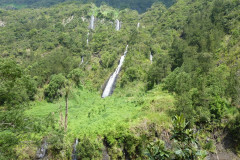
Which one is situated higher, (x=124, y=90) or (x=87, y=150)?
A: (x=124, y=90)

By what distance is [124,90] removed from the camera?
49.1m

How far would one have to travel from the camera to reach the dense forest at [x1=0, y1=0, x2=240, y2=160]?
14148mm

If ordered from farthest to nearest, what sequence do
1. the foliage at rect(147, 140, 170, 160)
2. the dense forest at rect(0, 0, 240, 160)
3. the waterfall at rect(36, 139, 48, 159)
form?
the waterfall at rect(36, 139, 48, 159), the dense forest at rect(0, 0, 240, 160), the foliage at rect(147, 140, 170, 160)

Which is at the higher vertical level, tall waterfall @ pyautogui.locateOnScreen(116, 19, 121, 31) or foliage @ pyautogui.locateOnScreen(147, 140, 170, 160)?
tall waterfall @ pyautogui.locateOnScreen(116, 19, 121, 31)

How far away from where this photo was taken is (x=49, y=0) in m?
187

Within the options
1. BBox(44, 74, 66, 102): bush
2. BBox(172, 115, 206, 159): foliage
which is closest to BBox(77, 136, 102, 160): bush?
BBox(172, 115, 206, 159): foliage

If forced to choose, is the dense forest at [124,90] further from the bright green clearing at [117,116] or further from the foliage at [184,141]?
the bright green clearing at [117,116]

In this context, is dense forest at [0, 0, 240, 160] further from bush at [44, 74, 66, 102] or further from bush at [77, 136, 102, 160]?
bush at [44, 74, 66, 102]

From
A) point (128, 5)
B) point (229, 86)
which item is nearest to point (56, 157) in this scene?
point (229, 86)

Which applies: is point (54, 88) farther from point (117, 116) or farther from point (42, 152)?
point (42, 152)

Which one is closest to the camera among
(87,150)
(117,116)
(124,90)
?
(87,150)

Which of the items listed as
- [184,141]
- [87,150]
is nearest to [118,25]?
[87,150]

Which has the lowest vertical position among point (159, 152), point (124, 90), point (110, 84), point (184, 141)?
point (124, 90)

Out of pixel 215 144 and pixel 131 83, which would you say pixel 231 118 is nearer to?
pixel 215 144
